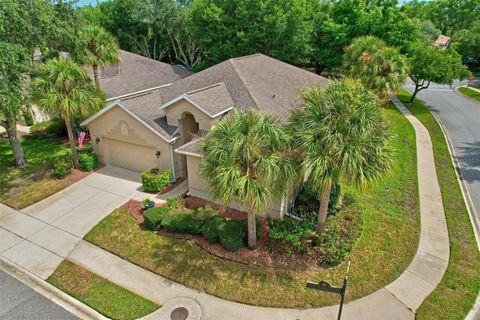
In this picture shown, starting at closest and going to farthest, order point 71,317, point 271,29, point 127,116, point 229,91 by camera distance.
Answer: point 71,317 < point 127,116 < point 229,91 < point 271,29

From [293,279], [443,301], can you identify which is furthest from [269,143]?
[443,301]

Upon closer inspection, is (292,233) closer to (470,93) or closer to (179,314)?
(179,314)

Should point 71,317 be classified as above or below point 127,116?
below

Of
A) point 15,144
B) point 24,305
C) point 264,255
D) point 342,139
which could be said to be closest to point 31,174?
point 15,144

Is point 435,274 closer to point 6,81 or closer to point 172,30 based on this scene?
point 6,81

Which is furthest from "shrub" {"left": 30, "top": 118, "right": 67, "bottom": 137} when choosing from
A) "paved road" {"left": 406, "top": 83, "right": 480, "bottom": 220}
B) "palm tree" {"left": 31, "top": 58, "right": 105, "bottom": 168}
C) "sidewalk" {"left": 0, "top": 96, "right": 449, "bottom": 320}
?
"paved road" {"left": 406, "top": 83, "right": 480, "bottom": 220}

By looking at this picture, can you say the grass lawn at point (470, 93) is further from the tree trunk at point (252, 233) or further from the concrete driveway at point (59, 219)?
the concrete driveway at point (59, 219)

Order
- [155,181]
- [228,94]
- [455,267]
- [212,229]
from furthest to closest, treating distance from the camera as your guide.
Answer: [228,94] < [155,181] < [212,229] < [455,267]

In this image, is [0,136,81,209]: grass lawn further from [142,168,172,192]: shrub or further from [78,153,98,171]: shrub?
[142,168,172,192]: shrub
